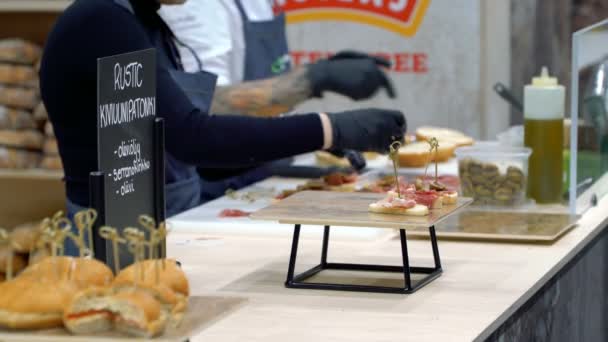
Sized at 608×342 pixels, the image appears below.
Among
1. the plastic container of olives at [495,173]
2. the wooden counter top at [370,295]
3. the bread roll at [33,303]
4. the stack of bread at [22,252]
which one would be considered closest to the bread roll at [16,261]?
the stack of bread at [22,252]

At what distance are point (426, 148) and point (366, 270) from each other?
123 cm

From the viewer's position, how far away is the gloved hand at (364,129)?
2500 millimetres

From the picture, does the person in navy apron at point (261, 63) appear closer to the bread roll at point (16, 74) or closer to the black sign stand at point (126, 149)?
the bread roll at point (16, 74)

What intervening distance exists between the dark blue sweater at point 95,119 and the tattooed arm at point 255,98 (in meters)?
0.76

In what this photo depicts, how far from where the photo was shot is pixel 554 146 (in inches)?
101

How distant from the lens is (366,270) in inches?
78.6

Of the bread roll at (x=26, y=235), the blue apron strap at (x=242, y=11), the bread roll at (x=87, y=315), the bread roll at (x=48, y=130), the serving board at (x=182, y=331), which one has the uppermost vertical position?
the blue apron strap at (x=242, y=11)

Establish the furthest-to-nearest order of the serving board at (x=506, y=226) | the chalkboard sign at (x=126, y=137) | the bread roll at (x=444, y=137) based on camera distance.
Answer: the bread roll at (x=444, y=137), the serving board at (x=506, y=226), the chalkboard sign at (x=126, y=137)

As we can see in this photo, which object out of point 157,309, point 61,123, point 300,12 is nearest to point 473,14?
point 300,12

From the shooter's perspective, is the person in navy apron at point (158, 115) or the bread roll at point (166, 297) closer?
the bread roll at point (166, 297)

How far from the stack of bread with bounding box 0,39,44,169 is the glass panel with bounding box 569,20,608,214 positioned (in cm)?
156

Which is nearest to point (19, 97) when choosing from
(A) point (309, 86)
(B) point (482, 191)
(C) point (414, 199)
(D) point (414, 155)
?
(A) point (309, 86)

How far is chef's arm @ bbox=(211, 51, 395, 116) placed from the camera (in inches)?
115

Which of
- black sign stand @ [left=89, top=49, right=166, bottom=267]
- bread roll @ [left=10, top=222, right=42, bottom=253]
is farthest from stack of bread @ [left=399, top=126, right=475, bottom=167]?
black sign stand @ [left=89, top=49, right=166, bottom=267]
